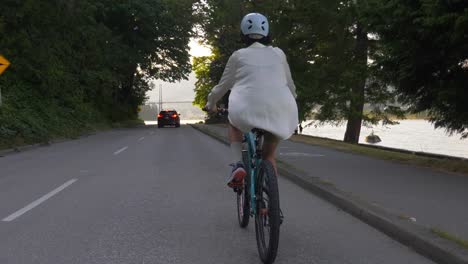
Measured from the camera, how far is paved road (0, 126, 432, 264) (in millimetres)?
4195

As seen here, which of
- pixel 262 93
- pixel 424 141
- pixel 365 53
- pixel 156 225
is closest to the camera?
pixel 262 93

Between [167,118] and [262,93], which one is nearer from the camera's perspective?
[262,93]

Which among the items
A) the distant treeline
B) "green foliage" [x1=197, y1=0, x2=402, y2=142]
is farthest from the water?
"green foliage" [x1=197, y1=0, x2=402, y2=142]

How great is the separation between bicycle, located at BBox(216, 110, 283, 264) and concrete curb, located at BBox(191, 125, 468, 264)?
4.45 ft

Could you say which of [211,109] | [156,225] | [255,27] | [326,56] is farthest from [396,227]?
[326,56]

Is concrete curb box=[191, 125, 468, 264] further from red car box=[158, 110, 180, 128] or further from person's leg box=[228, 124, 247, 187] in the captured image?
red car box=[158, 110, 180, 128]

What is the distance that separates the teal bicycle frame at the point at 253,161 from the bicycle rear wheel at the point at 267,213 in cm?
7

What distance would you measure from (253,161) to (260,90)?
28.9 inches

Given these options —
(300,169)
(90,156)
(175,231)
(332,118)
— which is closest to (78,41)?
(332,118)

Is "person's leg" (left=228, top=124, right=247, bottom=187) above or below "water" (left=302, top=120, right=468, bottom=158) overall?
above

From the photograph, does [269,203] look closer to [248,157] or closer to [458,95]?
[248,157]

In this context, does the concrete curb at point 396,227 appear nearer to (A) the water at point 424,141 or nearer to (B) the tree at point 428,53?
(B) the tree at point 428,53

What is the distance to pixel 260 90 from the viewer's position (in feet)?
13.1

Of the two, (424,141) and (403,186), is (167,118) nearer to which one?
(424,141)
